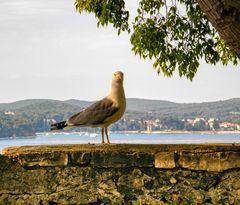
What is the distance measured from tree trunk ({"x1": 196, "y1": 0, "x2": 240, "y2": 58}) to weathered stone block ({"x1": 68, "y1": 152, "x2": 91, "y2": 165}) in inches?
64.6

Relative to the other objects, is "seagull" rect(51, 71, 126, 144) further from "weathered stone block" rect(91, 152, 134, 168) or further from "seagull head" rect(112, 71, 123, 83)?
"weathered stone block" rect(91, 152, 134, 168)

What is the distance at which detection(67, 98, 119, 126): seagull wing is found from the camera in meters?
6.17

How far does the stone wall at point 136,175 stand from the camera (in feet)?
18.9

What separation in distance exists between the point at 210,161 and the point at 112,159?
807 mm

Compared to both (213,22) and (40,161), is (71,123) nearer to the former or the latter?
(40,161)

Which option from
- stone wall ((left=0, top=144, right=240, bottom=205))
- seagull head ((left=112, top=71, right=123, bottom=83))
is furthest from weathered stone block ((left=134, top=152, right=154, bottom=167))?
seagull head ((left=112, top=71, right=123, bottom=83))

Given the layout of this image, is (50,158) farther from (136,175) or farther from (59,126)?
(59,126)

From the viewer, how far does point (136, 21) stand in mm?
13891

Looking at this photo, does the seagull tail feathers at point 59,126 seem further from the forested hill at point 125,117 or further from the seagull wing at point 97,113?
the forested hill at point 125,117

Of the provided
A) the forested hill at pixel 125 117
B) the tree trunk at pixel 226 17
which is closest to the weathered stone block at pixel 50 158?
the tree trunk at pixel 226 17

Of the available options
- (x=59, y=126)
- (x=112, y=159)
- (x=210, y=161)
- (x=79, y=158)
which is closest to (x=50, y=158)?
(x=79, y=158)

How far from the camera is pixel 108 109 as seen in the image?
6168 millimetres

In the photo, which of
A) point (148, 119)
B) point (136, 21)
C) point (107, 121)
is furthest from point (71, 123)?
point (148, 119)

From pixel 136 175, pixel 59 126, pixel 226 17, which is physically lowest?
pixel 136 175
